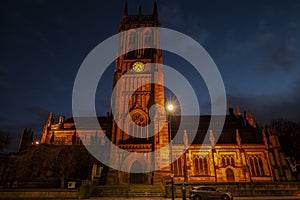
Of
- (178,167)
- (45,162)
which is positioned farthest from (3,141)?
(178,167)

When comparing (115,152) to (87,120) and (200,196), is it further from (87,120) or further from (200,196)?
(87,120)

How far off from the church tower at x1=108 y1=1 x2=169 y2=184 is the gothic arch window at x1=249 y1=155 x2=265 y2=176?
18.9 meters

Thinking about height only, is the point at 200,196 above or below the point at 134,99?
below

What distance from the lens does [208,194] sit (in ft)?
51.5

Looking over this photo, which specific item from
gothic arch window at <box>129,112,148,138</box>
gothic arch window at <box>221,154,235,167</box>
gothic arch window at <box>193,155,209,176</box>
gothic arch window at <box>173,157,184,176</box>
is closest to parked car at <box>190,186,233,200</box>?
gothic arch window at <box>129,112,148,138</box>

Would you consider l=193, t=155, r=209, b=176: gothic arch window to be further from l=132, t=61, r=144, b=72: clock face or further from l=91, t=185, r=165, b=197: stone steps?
l=132, t=61, r=144, b=72: clock face

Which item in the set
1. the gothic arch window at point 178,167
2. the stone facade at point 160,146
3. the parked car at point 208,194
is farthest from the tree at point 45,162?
the parked car at point 208,194

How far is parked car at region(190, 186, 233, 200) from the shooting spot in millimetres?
15367

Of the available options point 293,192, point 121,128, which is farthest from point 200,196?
point 121,128

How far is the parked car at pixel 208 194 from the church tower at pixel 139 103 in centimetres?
1094

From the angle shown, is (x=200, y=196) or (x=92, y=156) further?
(x=92, y=156)

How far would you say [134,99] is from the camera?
3447cm

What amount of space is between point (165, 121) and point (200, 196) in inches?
632

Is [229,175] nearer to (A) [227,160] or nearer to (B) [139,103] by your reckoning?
(A) [227,160]
